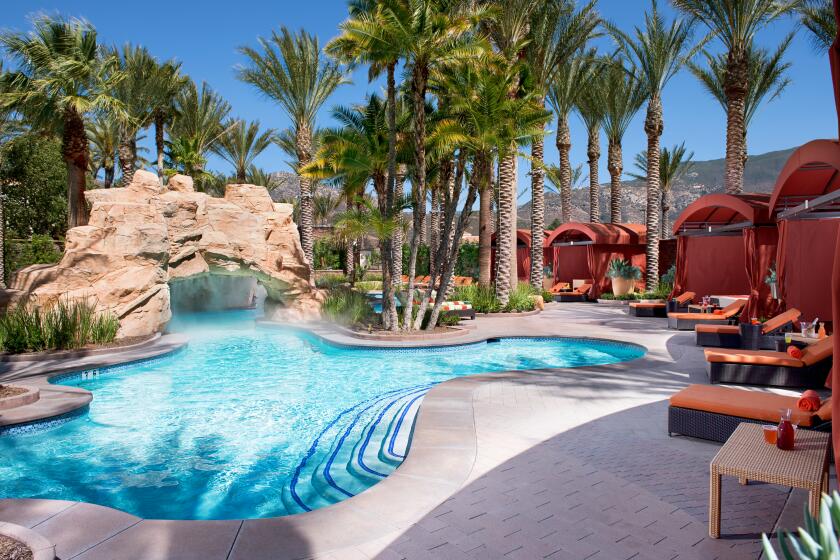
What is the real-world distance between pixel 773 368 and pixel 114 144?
A: 3236 cm

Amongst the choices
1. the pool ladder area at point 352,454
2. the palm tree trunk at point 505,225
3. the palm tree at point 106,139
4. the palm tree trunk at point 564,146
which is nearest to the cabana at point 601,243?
the palm tree trunk at point 564,146

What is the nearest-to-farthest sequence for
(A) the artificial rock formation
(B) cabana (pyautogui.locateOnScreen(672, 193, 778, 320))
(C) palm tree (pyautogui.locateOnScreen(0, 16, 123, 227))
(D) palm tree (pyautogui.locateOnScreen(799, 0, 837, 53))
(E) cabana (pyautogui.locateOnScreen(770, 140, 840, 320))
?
(E) cabana (pyautogui.locateOnScreen(770, 140, 840, 320)) < (B) cabana (pyautogui.locateOnScreen(672, 193, 778, 320)) < (A) the artificial rock formation < (C) palm tree (pyautogui.locateOnScreen(0, 16, 123, 227)) < (D) palm tree (pyautogui.locateOnScreen(799, 0, 837, 53))

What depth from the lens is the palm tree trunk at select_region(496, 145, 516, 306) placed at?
56.4 ft

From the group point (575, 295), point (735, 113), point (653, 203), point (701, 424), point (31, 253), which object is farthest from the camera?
point (575, 295)

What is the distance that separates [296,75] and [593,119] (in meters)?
15.9

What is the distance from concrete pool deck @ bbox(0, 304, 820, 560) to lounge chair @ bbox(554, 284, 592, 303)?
17971 mm

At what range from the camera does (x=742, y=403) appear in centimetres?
480

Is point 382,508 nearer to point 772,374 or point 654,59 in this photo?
point 772,374

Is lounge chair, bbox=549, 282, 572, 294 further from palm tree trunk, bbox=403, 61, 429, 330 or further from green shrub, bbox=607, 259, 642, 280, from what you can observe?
palm tree trunk, bbox=403, 61, 429, 330

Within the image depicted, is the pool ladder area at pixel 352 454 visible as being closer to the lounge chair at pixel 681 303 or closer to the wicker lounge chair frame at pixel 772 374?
the wicker lounge chair frame at pixel 772 374

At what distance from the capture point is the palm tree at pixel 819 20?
16.1 metres

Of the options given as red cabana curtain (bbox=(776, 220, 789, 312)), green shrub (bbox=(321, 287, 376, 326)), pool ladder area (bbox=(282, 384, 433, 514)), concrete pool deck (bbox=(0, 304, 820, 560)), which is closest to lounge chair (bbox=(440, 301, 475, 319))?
green shrub (bbox=(321, 287, 376, 326))

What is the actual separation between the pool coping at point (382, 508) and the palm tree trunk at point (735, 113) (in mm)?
17157

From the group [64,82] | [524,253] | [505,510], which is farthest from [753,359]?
[524,253]
